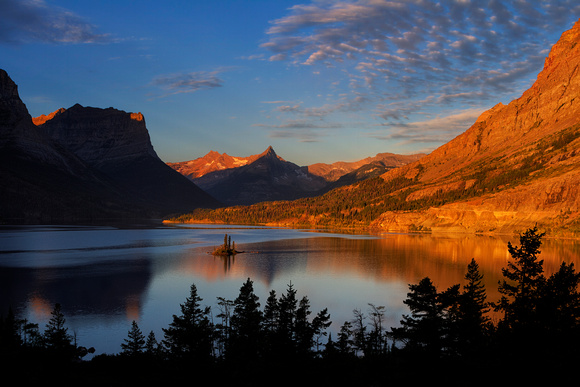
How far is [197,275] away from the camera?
104188 mm

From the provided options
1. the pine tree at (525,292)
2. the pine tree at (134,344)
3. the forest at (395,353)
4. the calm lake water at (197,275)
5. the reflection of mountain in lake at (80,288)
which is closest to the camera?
the forest at (395,353)

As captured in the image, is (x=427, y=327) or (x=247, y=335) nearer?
(x=427, y=327)

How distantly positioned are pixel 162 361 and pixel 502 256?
113 meters

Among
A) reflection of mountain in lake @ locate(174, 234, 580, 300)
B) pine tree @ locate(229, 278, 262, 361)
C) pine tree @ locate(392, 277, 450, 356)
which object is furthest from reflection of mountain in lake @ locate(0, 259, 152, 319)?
pine tree @ locate(392, 277, 450, 356)

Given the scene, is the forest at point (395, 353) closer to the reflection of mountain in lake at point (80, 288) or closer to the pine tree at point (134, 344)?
the pine tree at point (134, 344)

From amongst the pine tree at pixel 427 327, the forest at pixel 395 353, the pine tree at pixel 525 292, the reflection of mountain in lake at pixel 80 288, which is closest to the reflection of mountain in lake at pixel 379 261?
the reflection of mountain in lake at pixel 80 288

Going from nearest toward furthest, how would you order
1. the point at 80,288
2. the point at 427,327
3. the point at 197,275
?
the point at 427,327 < the point at 80,288 < the point at 197,275

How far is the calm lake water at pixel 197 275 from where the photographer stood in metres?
65.4

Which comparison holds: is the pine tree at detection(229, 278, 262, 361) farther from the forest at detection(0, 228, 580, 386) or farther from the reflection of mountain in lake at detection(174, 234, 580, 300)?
the reflection of mountain in lake at detection(174, 234, 580, 300)

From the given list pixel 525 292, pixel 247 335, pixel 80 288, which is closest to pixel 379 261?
pixel 80 288

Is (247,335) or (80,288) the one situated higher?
(247,335)

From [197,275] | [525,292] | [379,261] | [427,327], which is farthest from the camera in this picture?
[379,261]

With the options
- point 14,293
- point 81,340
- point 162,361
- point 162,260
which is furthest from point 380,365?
point 162,260

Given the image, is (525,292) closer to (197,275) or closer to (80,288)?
(80,288)
